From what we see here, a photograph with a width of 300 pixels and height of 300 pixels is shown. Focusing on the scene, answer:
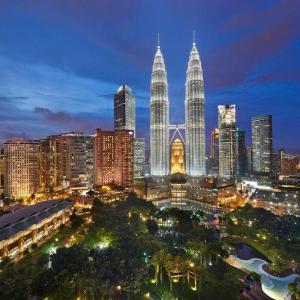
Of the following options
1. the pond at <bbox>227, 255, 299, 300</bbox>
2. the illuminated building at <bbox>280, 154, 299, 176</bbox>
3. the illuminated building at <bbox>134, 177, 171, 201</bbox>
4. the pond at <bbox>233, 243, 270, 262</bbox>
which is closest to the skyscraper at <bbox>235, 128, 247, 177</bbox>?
the illuminated building at <bbox>280, 154, 299, 176</bbox>

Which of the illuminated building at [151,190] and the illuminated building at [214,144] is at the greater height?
the illuminated building at [214,144]

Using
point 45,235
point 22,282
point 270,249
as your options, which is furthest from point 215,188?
point 22,282

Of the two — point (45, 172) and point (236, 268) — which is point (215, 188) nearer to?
point (236, 268)

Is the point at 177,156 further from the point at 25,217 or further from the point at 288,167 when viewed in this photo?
the point at 25,217

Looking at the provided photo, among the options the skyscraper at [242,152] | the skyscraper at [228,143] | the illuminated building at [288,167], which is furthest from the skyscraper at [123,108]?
the illuminated building at [288,167]

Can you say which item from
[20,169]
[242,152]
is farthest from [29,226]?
[242,152]

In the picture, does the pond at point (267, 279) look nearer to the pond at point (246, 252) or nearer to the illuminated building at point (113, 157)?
the pond at point (246, 252)

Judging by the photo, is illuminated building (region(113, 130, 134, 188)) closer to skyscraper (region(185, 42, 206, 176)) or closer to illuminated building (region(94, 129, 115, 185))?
illuminated building (region(94, 129, 115, 185))
